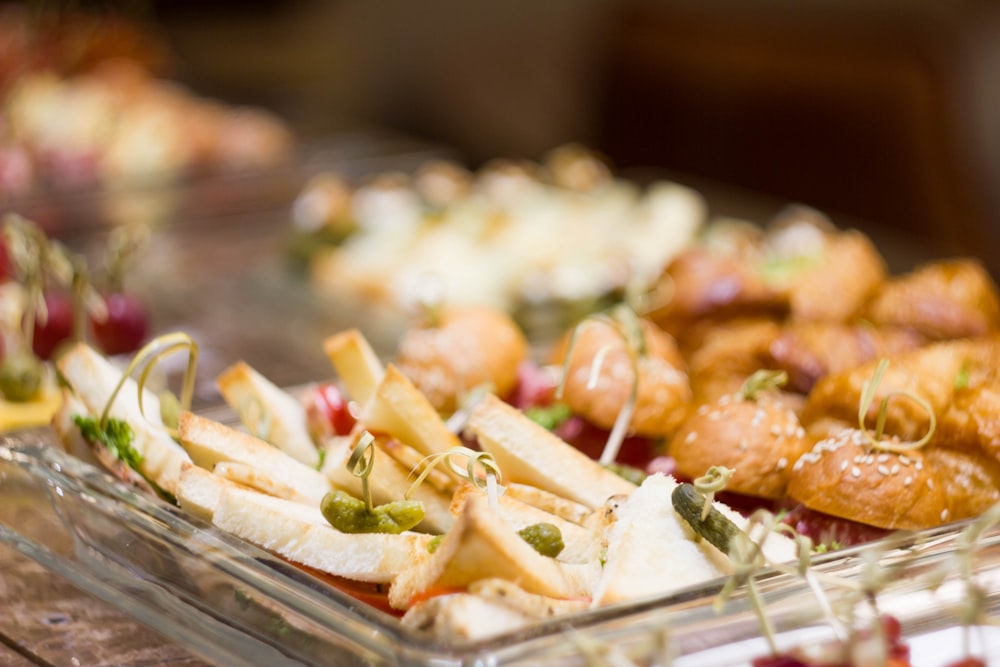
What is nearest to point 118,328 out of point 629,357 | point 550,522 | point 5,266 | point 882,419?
point 5,266

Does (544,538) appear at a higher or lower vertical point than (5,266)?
higher

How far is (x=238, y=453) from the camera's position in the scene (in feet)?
3.74

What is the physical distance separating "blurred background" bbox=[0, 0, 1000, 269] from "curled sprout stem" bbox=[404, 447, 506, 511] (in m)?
2.45

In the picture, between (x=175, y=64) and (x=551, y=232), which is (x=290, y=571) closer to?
(x=551, y=232)

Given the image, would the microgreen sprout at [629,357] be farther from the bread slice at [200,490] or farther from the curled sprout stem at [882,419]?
the bread slice at [200,490]

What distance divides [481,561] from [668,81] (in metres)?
4.33

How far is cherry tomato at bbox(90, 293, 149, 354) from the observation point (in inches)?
79.1

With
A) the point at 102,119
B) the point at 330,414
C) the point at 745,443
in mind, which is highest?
the point at 745,443

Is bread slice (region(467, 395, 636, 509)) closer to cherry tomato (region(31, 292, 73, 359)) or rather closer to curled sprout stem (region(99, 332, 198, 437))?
curled sprout stem (region(99, 332, 198, 437))

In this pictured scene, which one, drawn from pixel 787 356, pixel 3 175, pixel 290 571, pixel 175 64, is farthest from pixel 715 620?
pixel 175 64

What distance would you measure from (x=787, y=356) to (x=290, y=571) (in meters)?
0.75

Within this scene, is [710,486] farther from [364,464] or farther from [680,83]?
[680,83]

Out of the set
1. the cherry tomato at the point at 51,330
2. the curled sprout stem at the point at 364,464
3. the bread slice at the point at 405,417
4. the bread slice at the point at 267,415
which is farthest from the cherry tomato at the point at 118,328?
the curled sprout stem at the point at 364,464

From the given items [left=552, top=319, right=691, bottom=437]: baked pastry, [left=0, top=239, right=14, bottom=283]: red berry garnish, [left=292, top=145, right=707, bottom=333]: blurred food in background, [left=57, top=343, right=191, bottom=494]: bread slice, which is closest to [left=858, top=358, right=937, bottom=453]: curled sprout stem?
[left=552, top=319, right=691, bottom=437]: baked pastry
